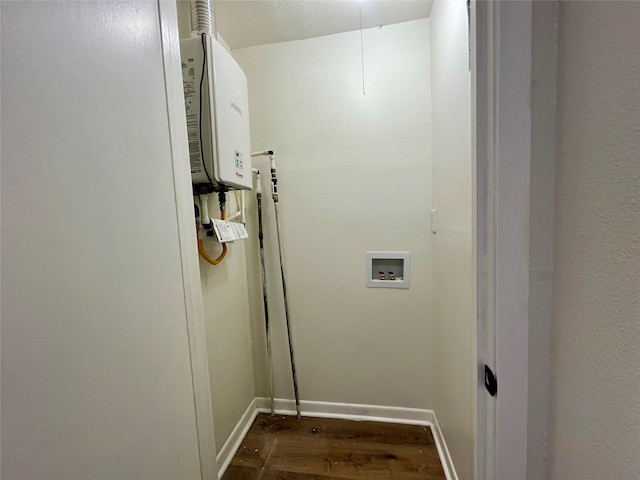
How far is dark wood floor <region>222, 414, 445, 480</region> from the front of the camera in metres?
1.40

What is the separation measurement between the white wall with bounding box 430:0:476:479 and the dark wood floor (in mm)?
230

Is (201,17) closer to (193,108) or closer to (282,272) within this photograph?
(193,108)

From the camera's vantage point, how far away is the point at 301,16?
150 cm

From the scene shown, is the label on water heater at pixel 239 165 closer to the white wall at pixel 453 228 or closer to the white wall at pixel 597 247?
the white wall at pixel 453 228

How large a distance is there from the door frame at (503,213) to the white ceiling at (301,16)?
122 cm

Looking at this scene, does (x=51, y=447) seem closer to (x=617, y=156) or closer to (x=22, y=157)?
(x=22, y=157)

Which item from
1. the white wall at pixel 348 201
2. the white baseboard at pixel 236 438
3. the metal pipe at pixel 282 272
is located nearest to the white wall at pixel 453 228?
the white wall at pixel 348 201

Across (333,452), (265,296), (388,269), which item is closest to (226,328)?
(265,296)

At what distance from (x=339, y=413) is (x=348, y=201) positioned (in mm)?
1427

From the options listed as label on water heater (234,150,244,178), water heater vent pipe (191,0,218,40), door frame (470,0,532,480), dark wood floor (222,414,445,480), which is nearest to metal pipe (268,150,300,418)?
dark wood floor (222,414,445,480)

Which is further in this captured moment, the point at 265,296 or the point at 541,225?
the point at 265,296

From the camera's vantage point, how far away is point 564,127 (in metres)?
0.46

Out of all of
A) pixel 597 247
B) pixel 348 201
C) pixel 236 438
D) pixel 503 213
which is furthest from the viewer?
pixel 348 201

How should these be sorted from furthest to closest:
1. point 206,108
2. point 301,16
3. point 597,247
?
Result: point 301,16
point 206,108
point 597,247
